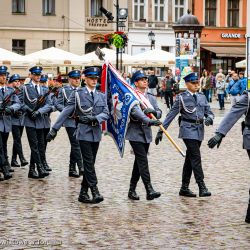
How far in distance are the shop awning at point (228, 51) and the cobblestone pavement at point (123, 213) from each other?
48.2 meters

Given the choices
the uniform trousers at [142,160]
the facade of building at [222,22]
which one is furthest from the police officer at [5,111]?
the facade of building at [222,22]

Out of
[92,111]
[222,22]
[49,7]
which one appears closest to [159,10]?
[222,22]

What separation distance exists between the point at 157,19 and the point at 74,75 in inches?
2032

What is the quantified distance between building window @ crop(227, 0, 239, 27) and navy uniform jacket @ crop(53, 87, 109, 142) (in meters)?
57.2

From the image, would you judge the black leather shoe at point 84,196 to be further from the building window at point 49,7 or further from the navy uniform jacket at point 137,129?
the building window at point 49,7

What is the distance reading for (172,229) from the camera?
10.2 meters

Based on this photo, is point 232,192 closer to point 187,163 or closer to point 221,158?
point 187,163

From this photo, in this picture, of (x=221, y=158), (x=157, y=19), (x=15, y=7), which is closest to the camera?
(x=221, y=158)

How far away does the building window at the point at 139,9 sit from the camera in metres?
65.3

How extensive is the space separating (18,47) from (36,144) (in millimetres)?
46727

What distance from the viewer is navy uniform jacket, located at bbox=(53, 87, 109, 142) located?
1232 cm

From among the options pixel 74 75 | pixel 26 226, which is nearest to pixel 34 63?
pixel 74 75

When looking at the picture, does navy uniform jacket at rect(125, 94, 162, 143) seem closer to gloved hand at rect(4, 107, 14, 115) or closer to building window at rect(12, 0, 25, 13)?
gloved hand at rect(4, 107, 14, 115)

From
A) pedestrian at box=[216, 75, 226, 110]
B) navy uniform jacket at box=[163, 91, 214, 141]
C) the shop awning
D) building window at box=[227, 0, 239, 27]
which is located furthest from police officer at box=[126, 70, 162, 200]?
building window at box=[227, 0, 239, 27]
